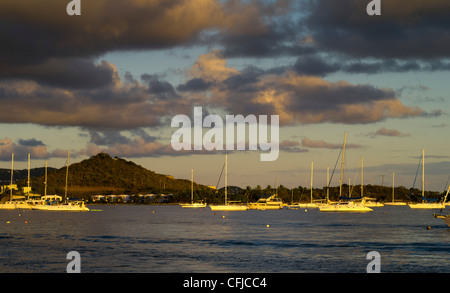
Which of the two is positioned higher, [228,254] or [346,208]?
[346,208]

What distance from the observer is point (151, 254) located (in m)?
63.9

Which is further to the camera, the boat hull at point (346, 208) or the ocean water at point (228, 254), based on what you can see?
the boat hull at point (346, 208)

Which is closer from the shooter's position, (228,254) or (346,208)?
(228,254)

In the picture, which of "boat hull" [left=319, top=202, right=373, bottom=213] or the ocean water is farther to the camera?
"boat hull" [left=319, top=202, right=373, bottom=213]

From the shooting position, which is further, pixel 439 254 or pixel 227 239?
pixel 227 239
